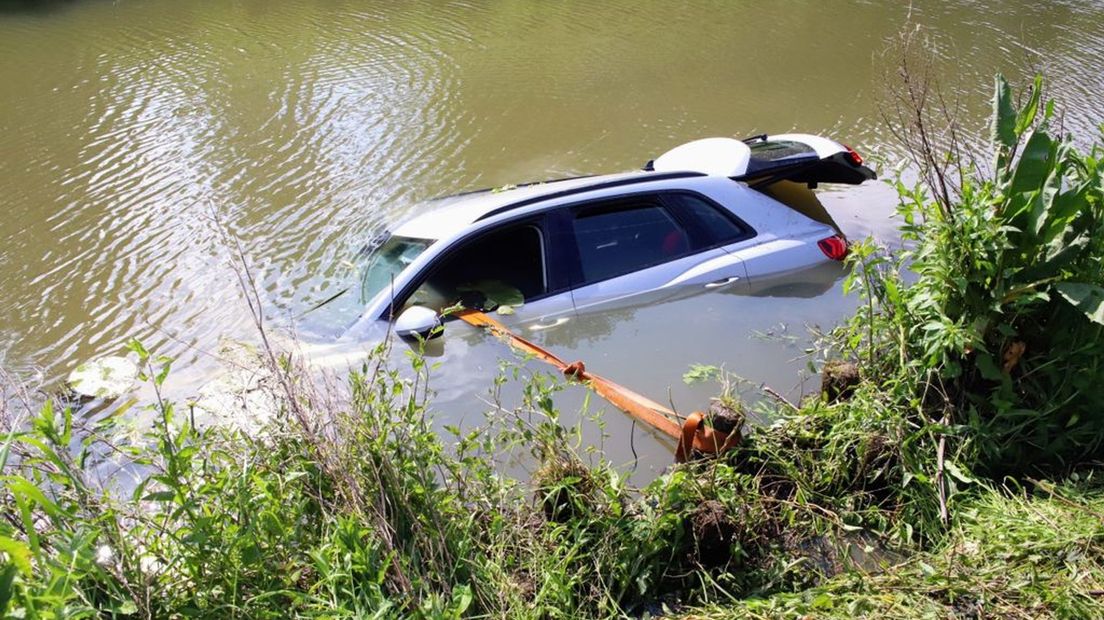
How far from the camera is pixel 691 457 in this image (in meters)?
4.00

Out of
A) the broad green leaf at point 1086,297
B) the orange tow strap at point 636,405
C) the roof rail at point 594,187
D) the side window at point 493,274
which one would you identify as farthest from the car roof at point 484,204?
the broad green leaf at point 1086,297

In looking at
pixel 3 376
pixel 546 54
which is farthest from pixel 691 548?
pixel 546 54

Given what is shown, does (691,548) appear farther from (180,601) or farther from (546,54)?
(546,54)

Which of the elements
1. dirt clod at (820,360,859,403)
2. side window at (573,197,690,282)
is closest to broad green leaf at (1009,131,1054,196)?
dirt clod at (820,360,859,403)

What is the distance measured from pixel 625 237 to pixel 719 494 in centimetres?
199

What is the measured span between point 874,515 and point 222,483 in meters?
2.71

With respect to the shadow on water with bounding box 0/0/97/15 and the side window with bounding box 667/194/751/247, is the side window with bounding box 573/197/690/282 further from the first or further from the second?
the shadow on water with bounding box 0/0/97/15

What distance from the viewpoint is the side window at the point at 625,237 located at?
521cm

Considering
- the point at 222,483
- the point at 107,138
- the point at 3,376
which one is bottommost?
the point at 107,138

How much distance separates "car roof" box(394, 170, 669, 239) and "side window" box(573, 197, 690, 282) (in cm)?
17

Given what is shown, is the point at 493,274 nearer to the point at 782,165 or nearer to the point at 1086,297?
the point at 782,165

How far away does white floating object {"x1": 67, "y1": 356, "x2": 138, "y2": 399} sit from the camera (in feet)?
18.0

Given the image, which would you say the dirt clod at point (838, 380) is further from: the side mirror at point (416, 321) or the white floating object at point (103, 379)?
the white floating object at point (103, 379)


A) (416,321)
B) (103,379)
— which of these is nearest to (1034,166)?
(416,321)
